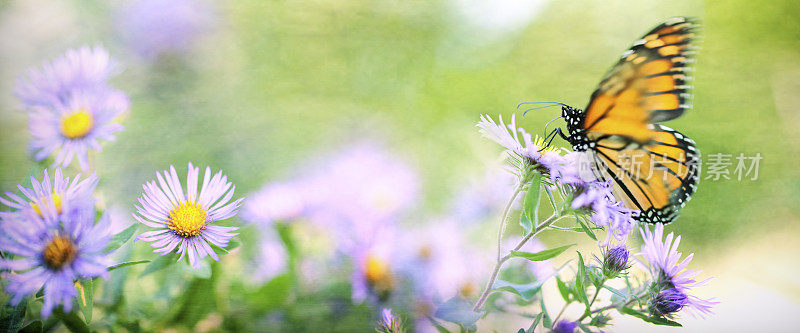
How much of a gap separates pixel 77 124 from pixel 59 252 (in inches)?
10.8

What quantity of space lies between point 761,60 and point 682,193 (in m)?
0.41

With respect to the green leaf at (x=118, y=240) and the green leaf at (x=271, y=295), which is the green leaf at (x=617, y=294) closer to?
the green leaf at (x=271, y=295)

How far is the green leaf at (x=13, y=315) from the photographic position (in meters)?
0.89

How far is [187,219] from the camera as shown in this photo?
971 mm

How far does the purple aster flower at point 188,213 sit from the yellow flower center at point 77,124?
0.15m

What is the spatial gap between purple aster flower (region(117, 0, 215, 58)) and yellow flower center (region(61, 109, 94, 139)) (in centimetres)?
18

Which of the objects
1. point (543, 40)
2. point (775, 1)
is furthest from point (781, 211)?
point (543, 40)

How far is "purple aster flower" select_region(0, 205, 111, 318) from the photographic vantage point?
2.80 ft

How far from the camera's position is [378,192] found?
45.7 inches

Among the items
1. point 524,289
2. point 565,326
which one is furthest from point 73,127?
point 565,326

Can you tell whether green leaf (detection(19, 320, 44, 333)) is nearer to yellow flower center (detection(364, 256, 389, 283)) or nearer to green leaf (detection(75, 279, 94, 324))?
green leaf (detection(75, 279, 94, 324))

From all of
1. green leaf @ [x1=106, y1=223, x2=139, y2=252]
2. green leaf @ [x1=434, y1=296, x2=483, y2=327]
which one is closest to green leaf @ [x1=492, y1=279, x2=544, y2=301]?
green leaf @ [x1=434, y1=296, x2=483, y2=327]

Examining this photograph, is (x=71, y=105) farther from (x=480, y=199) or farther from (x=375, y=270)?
(x=480, y=199)

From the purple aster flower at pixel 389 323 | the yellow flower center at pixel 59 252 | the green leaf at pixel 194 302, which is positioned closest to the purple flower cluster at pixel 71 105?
the yellow flower center at pixel 59 252
